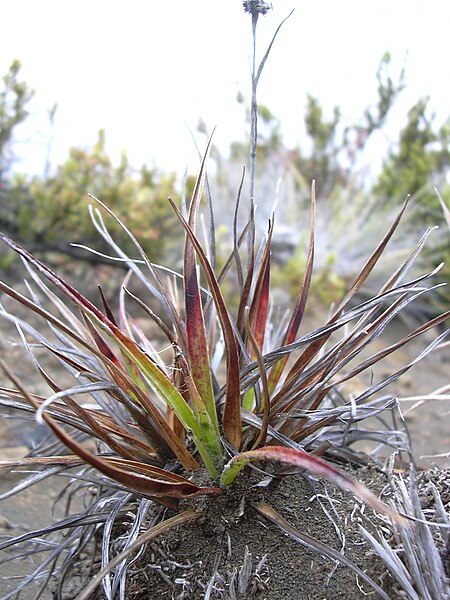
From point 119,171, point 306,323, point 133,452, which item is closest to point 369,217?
point 306,323

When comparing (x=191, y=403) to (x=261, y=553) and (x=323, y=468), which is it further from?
(x=323, y=468)

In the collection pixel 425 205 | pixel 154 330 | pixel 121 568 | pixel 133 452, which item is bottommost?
pixel 121 568

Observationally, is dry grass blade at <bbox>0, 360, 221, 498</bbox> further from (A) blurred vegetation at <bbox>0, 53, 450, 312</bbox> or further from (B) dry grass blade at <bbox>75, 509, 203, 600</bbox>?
(A) blurred vegetation at <bbox>0, 53, 450, 312</bbox>

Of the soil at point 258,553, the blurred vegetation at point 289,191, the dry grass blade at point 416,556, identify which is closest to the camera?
the dry grass blade at point 416,556

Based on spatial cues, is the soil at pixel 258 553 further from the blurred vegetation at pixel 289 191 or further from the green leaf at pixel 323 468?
the blurred vegetation at pixel 289 191

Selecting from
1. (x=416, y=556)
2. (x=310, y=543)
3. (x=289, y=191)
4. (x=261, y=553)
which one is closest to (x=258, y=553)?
(x=261, y=553)

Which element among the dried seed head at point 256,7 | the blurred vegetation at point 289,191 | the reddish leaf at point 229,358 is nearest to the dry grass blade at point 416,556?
the reddish leaf at point 229,358

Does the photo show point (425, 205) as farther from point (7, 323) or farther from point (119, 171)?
point (7, 323)
